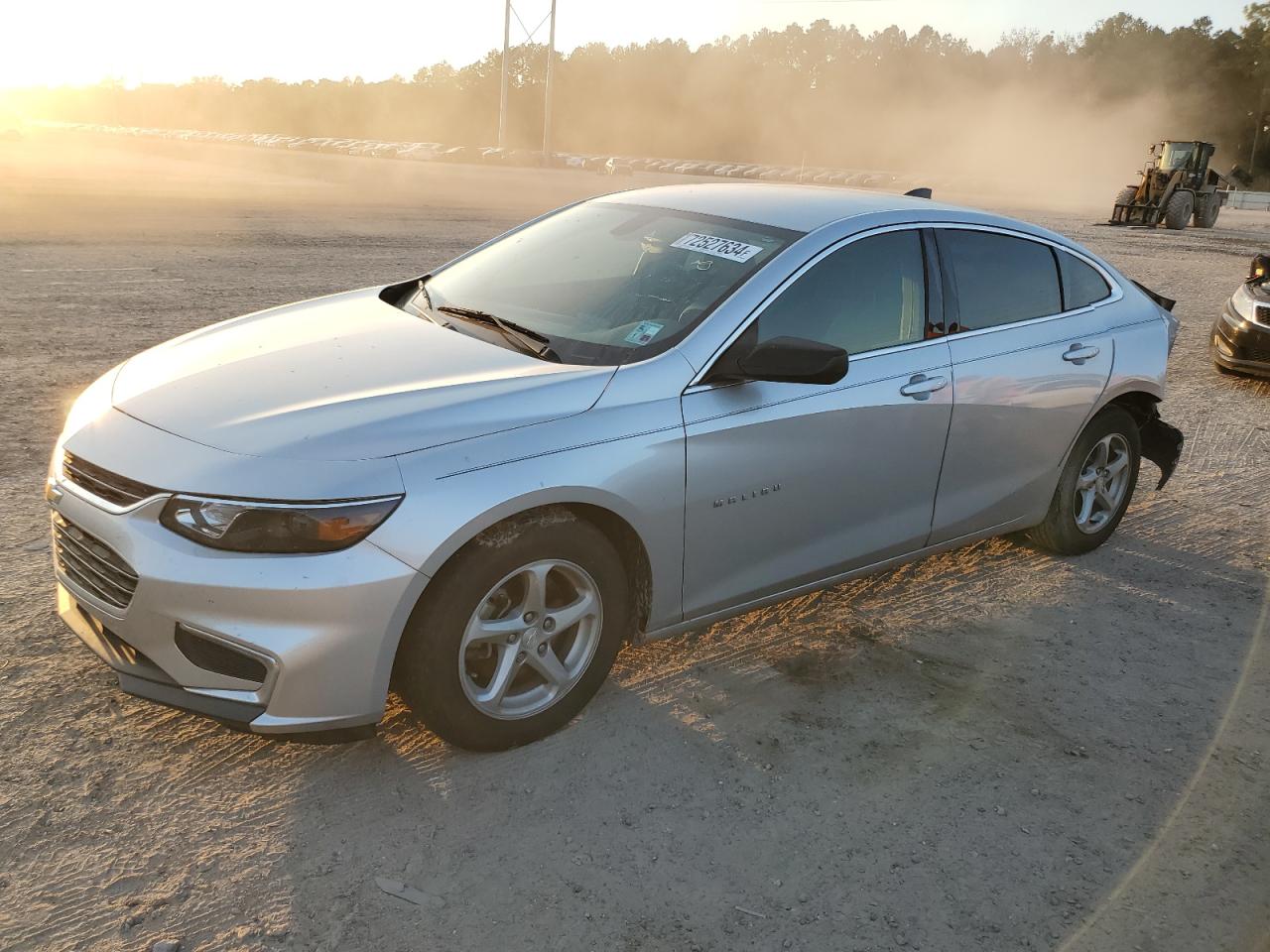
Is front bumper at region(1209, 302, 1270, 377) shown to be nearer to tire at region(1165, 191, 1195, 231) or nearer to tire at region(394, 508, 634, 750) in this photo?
tire at region(394, 508, 634, 750)

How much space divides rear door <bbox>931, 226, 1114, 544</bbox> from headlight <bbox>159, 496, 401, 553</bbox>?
95.6 inches

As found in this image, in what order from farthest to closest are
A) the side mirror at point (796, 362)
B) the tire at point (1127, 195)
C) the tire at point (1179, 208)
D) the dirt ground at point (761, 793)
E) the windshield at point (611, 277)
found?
the tire at point (1127, 195) → the tire at point (1179, 208) → the windshield at point (611, 277) → the side mirror at point (796, 362) → the dirt ground at point (761, 793)

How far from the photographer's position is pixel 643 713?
147 inches

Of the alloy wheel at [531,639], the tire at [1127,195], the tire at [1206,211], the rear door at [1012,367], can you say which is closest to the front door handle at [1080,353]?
the rear door at [1012,367]

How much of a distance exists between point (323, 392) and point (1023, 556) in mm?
3528

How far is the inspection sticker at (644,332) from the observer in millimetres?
3652

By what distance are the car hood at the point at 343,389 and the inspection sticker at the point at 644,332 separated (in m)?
0.23

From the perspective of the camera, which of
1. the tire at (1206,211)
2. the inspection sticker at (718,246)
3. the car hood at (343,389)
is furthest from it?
the tire at (1206,211)

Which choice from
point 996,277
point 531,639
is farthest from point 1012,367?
point 531,639

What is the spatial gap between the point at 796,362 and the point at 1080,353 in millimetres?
1971

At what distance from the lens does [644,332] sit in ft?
12.1

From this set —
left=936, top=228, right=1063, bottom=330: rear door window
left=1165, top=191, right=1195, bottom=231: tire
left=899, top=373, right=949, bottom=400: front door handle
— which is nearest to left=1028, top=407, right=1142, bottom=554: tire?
left=936, top=228, right=1063, bottom=330: rear door window

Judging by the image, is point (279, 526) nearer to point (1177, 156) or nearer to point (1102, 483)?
point (1102, 483)

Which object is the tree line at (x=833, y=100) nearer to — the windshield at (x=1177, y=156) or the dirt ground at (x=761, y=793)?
the windshield at (x=1177, y=156)
